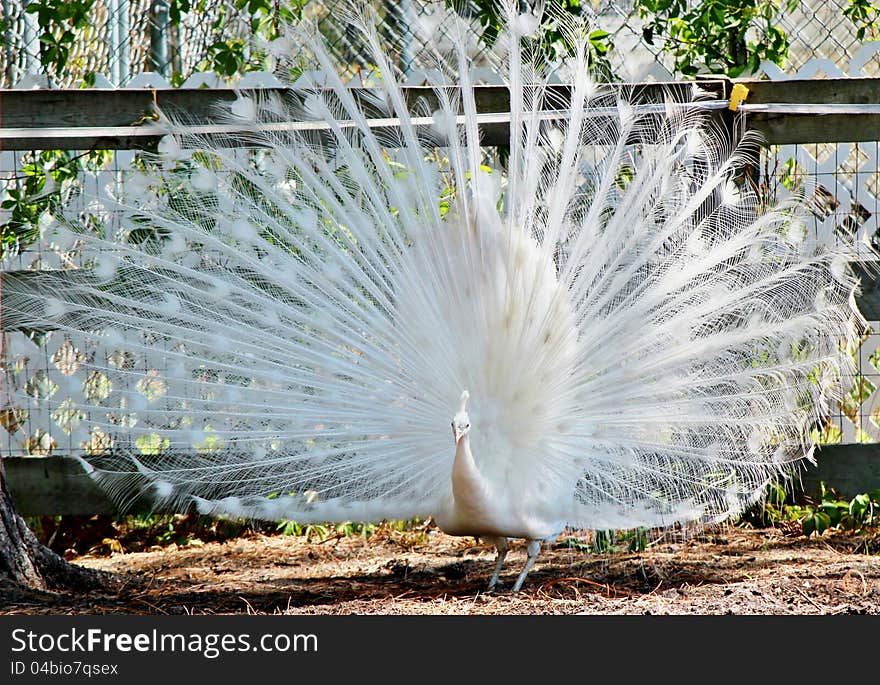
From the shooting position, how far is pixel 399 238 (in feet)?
13.5

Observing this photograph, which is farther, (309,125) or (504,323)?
(309,125)

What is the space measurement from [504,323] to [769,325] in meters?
1.04

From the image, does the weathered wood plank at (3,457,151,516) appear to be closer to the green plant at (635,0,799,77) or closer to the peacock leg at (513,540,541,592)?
the peacock leg at (513,540,541,592)

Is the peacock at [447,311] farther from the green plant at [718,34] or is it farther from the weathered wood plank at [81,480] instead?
the green plant at [718,34]

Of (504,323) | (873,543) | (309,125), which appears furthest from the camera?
(873,543)

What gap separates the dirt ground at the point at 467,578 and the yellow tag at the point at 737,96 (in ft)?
6.23

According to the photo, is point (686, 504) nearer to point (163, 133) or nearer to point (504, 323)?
point (504, 323)

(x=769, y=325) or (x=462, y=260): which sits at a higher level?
(x=462, y=260)

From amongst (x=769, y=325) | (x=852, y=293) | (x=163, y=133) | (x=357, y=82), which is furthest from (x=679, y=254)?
(x=163, y=133)

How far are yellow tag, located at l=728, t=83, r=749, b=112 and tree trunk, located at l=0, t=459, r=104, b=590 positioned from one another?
3.24 m

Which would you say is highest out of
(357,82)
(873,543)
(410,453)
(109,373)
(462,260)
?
(357,82)

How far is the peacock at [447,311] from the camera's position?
12.8ft

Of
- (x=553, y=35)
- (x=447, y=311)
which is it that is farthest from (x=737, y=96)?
(x=447, y=311)

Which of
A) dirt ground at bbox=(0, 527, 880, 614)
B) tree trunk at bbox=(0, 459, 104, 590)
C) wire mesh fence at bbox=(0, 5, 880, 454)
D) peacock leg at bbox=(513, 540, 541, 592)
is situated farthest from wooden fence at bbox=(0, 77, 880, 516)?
peacock leg at bbox=(513, 540, 541, 592)
